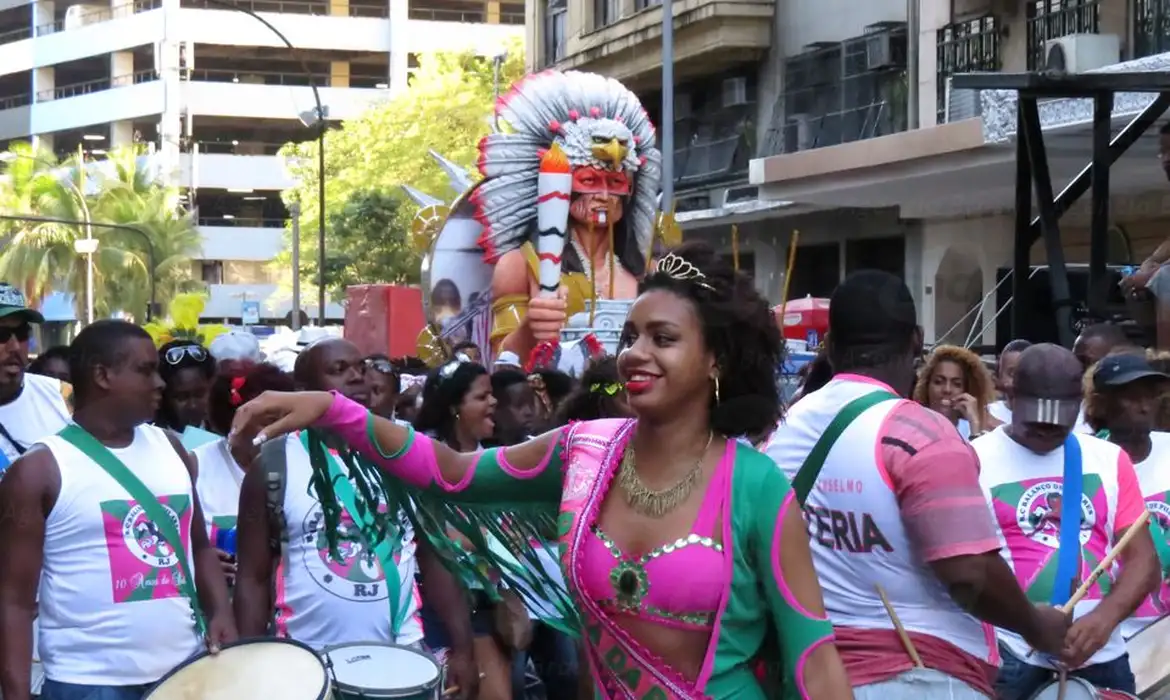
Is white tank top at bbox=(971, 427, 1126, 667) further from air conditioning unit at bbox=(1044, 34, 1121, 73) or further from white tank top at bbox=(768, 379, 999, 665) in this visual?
air conditioning unit at bbox=(1044, 34, 1121, 73)

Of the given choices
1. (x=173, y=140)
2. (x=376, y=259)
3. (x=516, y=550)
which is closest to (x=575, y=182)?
(x=516, y=550)

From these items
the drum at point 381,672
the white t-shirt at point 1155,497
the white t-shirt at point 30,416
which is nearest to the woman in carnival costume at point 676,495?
the drum at point 381,672

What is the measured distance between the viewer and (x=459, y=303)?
14.9 meters

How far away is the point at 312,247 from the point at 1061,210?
3961cm

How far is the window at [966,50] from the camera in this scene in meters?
23.9

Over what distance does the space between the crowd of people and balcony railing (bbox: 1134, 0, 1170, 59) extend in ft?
48.4

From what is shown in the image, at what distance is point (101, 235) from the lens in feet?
185

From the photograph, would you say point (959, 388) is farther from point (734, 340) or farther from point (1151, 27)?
point (1151, 27)

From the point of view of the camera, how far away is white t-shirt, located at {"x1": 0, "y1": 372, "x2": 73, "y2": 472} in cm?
665

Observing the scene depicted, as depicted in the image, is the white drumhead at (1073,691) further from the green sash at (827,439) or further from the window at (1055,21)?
the window at (1055,21)

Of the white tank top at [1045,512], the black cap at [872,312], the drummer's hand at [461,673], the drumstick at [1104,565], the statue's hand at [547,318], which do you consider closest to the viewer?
the black cap at [872,312]

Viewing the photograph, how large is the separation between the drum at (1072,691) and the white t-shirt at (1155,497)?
946 millimetres

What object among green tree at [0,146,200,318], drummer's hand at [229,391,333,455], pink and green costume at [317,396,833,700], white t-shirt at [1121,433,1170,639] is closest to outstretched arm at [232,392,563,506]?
drummer's hand at [229,391,333,455]

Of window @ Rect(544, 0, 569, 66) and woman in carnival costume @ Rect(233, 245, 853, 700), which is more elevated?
window @ Rect(544, 0, 569, 66)
